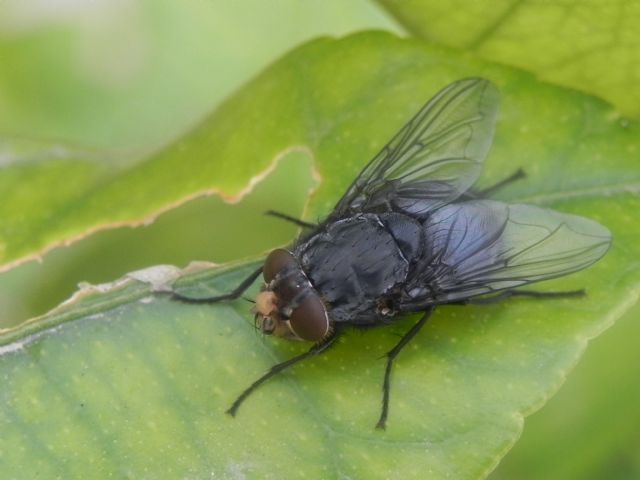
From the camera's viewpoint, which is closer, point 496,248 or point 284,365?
point 284,365

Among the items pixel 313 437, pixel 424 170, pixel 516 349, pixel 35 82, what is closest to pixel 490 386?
pixel 516 349

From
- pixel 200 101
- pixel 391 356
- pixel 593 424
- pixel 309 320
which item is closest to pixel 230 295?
pixel 309 320

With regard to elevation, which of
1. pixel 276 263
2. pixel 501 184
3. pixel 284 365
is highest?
pixel 501 184

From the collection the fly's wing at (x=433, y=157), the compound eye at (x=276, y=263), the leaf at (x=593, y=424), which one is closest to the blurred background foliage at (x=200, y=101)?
the leaf at (x=593, y=424)

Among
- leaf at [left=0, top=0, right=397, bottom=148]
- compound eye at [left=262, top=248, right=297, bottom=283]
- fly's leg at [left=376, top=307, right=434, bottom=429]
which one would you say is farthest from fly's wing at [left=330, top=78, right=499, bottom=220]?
leaf at [left=0, top=0, right=397, bottom=148]

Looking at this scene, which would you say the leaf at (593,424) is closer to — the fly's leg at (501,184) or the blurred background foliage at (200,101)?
the blurred background foliage at (200,101)

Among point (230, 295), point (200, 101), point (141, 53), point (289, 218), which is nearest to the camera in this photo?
point (230, 295)

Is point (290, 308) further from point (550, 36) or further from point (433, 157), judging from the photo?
point (550, 36)

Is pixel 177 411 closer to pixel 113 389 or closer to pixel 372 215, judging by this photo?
pixel 113 389
